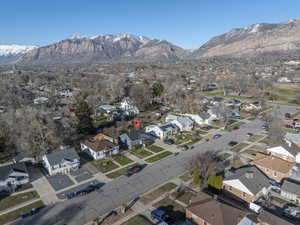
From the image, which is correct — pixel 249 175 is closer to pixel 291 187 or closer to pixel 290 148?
pixel 291 187

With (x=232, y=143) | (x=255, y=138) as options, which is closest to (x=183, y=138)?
(x=232, y=143)

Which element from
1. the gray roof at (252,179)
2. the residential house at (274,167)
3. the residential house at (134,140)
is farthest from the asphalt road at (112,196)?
the residential house at (274,167)

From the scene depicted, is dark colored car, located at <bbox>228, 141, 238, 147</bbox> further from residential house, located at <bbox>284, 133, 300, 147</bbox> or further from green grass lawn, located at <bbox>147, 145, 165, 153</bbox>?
green grass lawn, located at <bbox>147, 145, 165, 153</bbox>

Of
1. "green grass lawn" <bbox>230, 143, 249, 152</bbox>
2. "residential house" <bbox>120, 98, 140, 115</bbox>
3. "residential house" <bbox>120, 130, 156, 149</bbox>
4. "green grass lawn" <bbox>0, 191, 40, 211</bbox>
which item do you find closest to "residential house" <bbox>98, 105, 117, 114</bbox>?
"residential house" <bbox>120, 98, 140, 115</bbox>

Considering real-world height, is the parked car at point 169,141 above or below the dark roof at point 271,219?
below

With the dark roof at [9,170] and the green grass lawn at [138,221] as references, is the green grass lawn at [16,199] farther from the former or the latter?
the green grass lawn at [138,221]

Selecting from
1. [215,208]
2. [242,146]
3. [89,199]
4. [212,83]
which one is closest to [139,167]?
[89,199]
